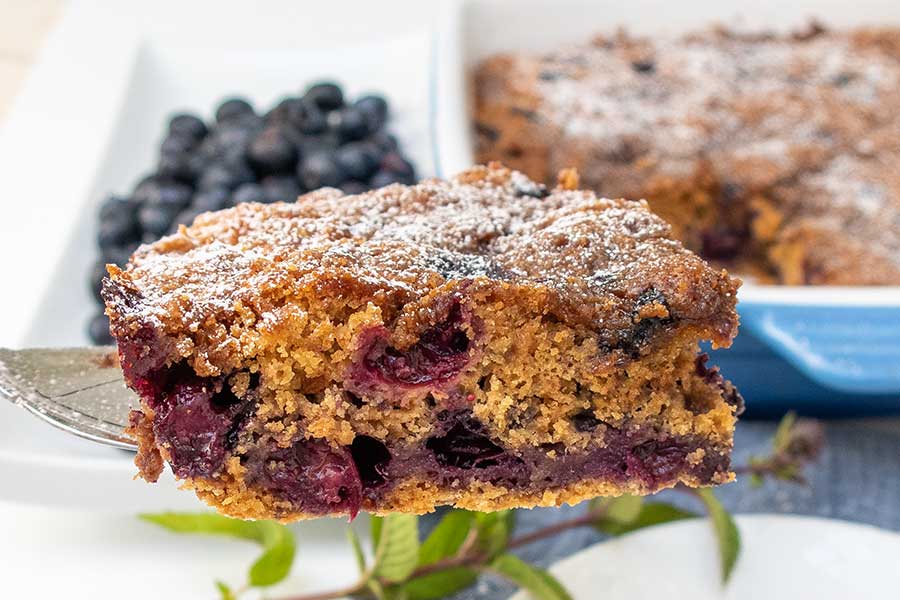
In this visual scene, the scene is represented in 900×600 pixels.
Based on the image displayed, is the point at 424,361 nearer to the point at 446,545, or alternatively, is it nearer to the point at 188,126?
the point at 446,545

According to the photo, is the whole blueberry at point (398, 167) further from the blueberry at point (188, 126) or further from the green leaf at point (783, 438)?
the green leaf at point (783, 438)

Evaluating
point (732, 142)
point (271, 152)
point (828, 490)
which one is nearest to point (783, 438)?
point (828, 490)

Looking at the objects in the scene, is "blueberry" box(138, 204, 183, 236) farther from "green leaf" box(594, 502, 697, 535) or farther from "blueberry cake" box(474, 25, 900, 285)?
"green leaf" box(594, 502, 697, 535)

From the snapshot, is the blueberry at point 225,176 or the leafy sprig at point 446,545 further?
the blueberry at point 225,176

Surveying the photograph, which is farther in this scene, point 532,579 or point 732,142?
point 732,142

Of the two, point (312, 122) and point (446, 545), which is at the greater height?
point (312, 122)

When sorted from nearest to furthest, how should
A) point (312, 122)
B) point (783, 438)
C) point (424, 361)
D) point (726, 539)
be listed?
point (424, 361), point (726, 539), point (783, 438), point (312, 122)

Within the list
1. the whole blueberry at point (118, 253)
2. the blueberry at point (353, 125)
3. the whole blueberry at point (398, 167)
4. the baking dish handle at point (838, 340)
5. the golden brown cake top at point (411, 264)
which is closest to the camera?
the golden brown cake top at point (411, 264)

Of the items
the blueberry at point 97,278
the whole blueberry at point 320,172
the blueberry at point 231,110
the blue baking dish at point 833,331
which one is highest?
the blueberry at point 231,110

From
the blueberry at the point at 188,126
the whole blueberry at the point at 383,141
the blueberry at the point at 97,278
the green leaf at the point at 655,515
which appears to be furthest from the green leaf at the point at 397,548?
the blueberry at the point at 188,126

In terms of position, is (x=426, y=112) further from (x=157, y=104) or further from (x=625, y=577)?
(x=625, y=577)
